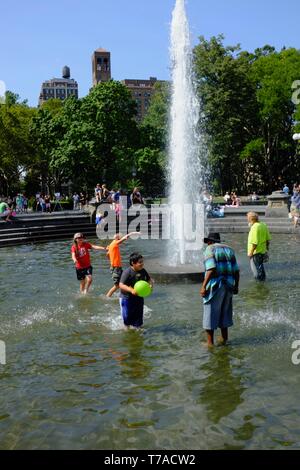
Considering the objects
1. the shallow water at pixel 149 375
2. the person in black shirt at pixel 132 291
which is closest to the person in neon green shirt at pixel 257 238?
the shallow water at pixel 149 375

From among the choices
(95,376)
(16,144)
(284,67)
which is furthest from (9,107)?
(95,376)

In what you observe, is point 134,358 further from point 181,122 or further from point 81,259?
point 181,122

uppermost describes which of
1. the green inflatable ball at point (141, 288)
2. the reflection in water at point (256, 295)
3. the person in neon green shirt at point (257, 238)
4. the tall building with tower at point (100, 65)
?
the tall building with tower at point (100, 65)

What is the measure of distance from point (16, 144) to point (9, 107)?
29.3 ft

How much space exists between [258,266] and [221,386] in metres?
6.78

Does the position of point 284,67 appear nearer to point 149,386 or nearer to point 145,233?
point 145,233

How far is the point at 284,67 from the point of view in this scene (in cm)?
5112

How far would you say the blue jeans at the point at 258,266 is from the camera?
12953 millimetres

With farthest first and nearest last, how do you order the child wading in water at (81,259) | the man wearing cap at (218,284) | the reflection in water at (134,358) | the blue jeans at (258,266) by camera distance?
A: the blue jeans at (258,266) < the child wading in water at (81,259) < the man wearing cap at (218,284) < the reflection in water at (134,358)

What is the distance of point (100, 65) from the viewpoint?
164 meters

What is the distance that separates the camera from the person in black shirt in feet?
28.6

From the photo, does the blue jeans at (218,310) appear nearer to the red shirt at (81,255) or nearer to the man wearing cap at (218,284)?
the man wearing cap at (218,284)

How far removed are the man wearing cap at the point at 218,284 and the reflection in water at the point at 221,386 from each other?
0.53m
